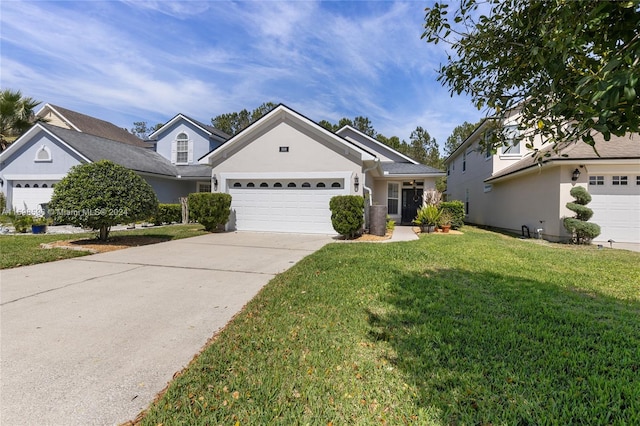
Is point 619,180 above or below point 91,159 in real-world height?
below

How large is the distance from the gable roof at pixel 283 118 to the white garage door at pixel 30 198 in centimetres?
981

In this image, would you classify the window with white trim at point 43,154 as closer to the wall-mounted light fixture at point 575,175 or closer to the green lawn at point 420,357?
the green lawn at point 420,357

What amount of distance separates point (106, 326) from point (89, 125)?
2929cm

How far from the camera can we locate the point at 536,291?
4.86m

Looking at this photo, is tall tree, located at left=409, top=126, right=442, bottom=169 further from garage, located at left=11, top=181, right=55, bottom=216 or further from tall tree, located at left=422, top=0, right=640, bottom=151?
tall tree, located at left=422, top=0, right=640, bottom=151

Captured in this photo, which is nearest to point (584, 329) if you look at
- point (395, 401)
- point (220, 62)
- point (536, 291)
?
point (536, 291)

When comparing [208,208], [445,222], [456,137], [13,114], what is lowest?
[445,222]

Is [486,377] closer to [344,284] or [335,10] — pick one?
[344,284]

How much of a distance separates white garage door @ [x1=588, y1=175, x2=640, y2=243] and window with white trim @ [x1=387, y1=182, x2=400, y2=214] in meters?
8.56

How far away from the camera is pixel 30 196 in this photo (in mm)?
16359

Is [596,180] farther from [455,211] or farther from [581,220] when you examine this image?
[455,211]

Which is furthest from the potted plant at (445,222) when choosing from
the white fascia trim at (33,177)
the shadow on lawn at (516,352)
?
the white fascia trim at (33,177)

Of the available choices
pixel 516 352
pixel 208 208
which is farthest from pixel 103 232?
pixel 516 352

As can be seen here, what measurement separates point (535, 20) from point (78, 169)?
37.1 ft
